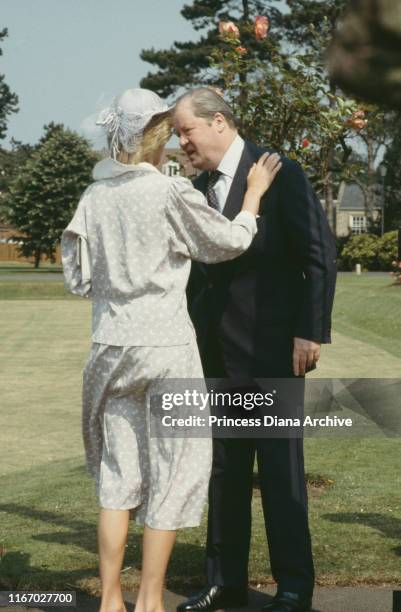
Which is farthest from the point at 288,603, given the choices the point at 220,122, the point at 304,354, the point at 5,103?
the point at 5,103

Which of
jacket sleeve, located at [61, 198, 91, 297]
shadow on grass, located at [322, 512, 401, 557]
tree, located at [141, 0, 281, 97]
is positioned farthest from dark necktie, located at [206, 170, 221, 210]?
tree, located at [141, 0, 281, 97]

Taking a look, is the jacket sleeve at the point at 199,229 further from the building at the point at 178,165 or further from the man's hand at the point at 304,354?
the building at the point at 178,165

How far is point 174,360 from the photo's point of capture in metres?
3.47

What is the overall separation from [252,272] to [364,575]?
1.33m

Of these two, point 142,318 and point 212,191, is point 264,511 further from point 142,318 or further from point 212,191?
point 212,191

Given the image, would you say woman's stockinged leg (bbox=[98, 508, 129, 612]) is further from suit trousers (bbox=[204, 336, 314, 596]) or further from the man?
suit trousers (bbox=[204, 336, 314, 596])

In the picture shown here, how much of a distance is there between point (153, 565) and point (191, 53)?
5460cm

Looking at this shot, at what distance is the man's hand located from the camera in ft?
12.3

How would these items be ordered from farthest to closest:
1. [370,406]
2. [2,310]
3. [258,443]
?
[2,310] → [370,406] → [258,443]

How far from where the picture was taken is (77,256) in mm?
3578

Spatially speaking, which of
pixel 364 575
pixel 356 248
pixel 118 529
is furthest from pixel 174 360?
pixel 356 248

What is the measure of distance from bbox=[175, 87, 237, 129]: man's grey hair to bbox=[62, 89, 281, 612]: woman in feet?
0.51

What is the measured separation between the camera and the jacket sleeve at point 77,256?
351cm

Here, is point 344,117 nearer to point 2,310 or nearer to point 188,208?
point 188,208
